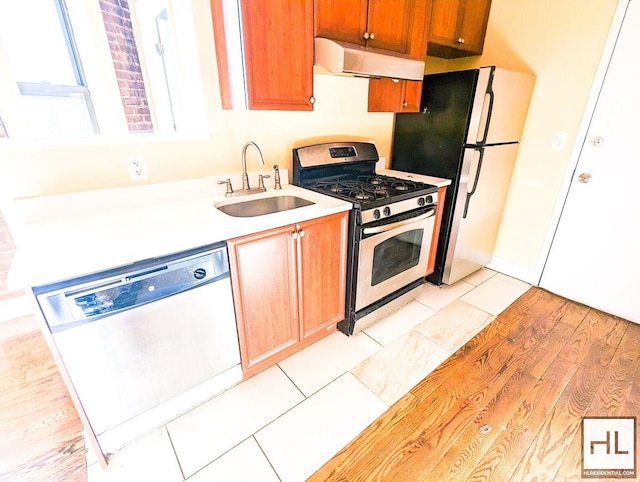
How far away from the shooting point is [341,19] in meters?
1.60

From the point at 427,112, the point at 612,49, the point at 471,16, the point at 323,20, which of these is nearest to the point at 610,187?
the point at 612,49

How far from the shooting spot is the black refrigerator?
81.6 inches

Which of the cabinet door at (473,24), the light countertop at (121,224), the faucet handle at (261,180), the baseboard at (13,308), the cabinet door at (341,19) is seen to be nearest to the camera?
the light countertop at (121,224)

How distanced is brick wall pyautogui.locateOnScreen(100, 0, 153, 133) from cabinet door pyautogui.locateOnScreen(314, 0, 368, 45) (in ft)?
7.14

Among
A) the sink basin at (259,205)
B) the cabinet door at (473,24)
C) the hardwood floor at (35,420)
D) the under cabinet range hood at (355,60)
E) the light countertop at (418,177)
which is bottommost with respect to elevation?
the hardwood floor at (35,420)

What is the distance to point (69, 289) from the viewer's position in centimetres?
99

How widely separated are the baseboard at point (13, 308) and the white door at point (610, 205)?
410cm

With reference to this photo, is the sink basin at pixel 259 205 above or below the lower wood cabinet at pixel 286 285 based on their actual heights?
above

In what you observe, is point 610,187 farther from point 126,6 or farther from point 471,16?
point 126,6

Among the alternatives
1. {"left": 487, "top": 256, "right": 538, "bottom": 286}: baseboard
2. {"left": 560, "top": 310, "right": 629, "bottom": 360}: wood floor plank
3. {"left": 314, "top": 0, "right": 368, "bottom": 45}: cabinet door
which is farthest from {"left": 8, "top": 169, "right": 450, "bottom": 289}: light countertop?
{"left": 487, "top": 256, "right": 538, "bottom": 286}: baseboard

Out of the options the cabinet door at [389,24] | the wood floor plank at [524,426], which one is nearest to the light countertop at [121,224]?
the cabinet door at [389,24]

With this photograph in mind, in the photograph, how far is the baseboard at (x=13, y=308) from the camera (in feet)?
7.07

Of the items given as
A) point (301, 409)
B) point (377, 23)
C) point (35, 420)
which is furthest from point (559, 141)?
point (35, 420)

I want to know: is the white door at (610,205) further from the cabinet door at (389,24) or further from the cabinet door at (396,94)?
the cabinet door at (389,24)
